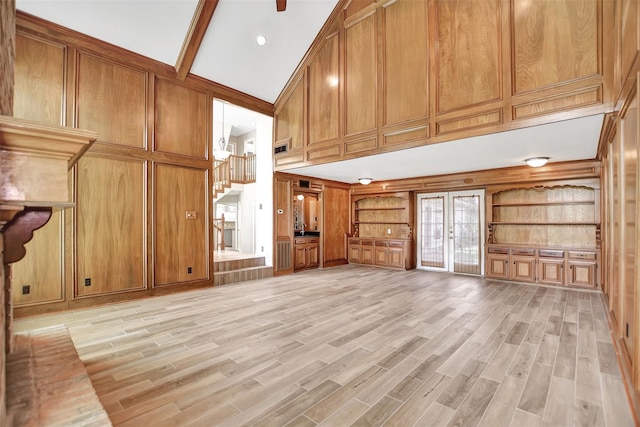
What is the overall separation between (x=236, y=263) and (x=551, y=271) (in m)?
6.65

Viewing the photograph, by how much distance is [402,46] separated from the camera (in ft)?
16.9

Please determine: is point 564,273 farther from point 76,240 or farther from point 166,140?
point 76,240

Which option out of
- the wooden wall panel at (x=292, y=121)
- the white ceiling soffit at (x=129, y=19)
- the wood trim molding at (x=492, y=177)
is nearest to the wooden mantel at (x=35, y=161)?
the white ceiling soffit at (x=129, y=19)

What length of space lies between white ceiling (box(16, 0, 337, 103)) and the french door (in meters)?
5.02

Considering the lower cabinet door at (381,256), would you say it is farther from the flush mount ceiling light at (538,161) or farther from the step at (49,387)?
the step at (49,387)

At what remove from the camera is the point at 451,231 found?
25.6 ft

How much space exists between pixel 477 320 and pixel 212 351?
3329 mm

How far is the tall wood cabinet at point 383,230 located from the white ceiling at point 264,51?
1.62m

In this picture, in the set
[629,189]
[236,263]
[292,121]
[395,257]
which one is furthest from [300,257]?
[629,189]

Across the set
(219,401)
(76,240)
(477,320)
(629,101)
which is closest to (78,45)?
(76,240)

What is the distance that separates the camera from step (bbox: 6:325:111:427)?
1.42m

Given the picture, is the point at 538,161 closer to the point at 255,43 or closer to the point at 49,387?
the point at 255,43

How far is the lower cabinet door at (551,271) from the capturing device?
598 centimetres

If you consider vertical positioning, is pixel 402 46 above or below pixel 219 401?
above
